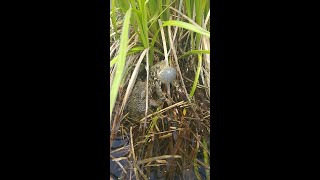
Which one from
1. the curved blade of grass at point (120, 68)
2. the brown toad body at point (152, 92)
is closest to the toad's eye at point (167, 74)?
the brown toad body at point (152, 92)

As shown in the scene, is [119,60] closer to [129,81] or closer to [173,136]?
[129,81]

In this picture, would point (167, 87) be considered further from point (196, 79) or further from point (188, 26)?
point (188, 26)

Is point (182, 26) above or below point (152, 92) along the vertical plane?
above

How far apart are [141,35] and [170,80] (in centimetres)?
16

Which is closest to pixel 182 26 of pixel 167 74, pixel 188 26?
pixel 188 26

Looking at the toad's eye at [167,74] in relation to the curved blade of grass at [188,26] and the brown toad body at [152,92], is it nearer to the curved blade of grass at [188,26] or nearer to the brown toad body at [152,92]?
the brown toad body at [152,92]

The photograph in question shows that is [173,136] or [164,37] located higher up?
[164,37]

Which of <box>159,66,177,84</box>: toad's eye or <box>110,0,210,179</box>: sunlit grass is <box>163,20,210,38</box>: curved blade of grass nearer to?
<box>110,0,210,179</box>: sunlit grass

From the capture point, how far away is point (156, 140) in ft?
5.70

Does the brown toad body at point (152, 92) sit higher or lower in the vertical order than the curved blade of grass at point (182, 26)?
lower

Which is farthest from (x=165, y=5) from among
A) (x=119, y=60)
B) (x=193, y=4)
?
(x=119, y=60)

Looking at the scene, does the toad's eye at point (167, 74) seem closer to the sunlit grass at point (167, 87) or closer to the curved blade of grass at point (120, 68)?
the sunlit grass at point (167, 87)

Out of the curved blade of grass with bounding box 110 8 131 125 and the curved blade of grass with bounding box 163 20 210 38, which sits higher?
the curved blade of grass with bounding box 163 20 210 38

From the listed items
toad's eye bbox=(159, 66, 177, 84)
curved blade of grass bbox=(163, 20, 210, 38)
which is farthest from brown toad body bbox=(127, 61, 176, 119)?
curved blade of grass bbox=(163, 20, 210, 38)
